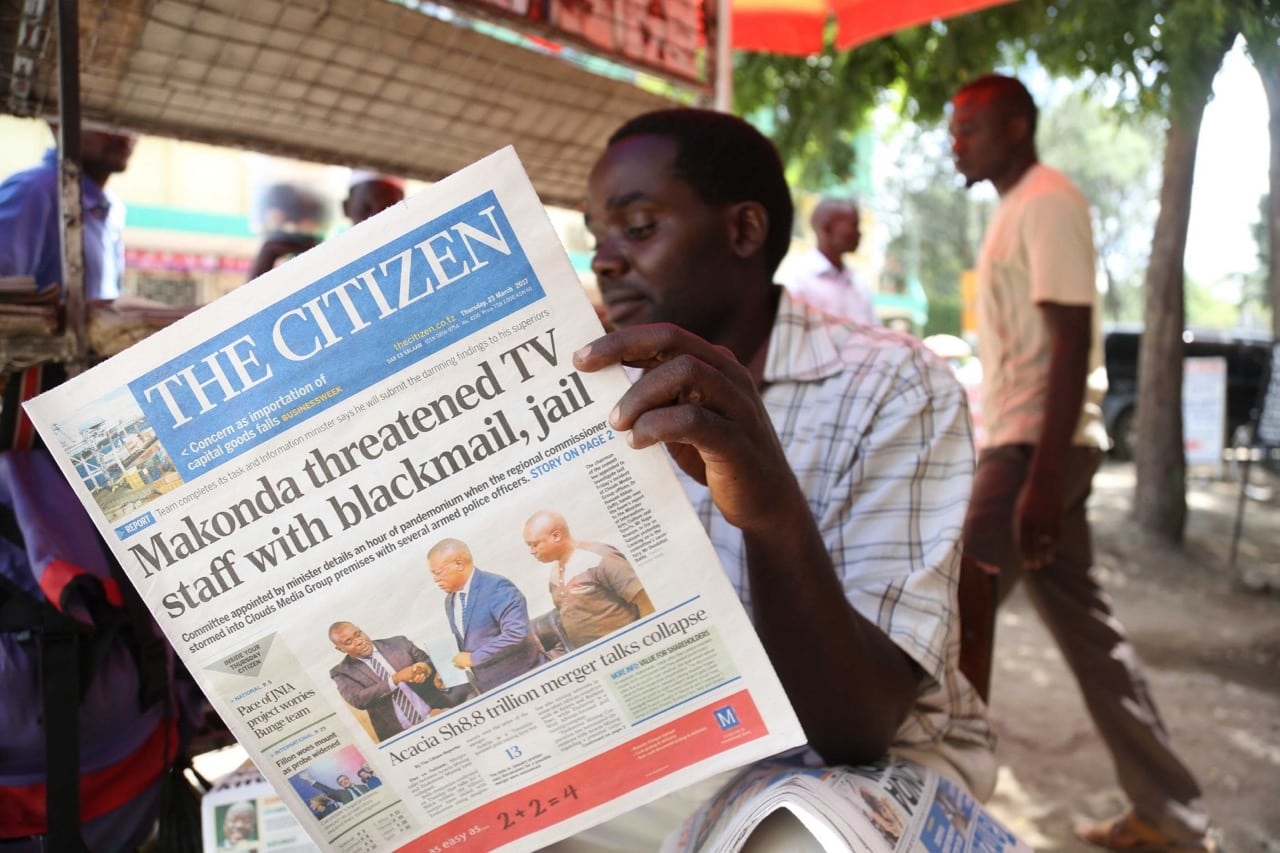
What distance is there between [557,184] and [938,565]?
1585 millimetres

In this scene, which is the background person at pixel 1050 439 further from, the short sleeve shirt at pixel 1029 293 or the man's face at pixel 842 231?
the man's face at pixel 842 231

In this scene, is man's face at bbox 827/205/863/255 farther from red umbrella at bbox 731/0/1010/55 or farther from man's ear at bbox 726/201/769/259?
man's ear at bbox 726/201/769/259

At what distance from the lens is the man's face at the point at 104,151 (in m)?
1.97

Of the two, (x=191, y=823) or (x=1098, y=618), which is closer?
(x=191, y=823)

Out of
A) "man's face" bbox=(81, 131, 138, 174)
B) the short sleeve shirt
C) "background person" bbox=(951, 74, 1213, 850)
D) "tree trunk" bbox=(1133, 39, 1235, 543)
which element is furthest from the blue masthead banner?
"tree trunk" bbox=(1133, 39, 1235, 543)

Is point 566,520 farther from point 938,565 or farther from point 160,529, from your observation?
point 938,565

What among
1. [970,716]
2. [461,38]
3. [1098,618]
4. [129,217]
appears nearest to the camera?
[970,716]

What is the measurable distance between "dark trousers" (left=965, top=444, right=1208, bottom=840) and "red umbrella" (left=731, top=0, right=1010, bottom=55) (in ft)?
5.38

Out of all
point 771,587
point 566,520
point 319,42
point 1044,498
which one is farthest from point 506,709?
point 1044,498

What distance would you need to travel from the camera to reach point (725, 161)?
1502 millimetres

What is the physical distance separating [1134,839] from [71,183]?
2.80 metres

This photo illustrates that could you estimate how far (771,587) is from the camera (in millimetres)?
1024

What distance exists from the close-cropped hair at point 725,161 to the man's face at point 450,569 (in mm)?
792

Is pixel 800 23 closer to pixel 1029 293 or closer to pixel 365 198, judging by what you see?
pixel 1029 293
